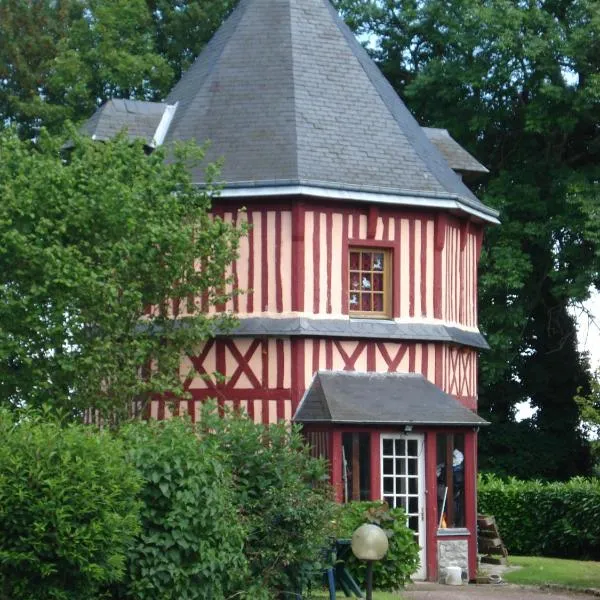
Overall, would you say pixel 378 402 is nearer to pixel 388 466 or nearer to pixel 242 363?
pixel 388 466

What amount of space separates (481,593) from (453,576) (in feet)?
5.23

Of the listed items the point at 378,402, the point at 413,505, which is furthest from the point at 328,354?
the point at 413,505

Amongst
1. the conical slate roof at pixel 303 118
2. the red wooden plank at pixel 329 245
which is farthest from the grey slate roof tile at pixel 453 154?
the red wooden plank at pixel 329 245

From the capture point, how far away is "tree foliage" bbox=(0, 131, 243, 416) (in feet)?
64.6

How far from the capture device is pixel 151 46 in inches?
1344

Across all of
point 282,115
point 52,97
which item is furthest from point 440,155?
point 52,97

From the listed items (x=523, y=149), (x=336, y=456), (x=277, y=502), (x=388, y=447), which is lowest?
(x=277, y=502)

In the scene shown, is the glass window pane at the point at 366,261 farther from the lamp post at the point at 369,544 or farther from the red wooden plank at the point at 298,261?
the lamp post at the point at 369,544

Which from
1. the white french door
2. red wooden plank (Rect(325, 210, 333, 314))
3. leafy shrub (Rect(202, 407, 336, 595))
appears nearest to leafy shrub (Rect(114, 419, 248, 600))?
leafy shrub (Rect(202, 407, 336, 595))

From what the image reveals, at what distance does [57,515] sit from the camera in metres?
12.4

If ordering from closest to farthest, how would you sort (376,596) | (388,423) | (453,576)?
(376,596) < (388,423) < (453,576)

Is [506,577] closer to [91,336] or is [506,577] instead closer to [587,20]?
[91,336]

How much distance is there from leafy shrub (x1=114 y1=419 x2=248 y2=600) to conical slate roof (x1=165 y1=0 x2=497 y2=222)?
8.67 metres

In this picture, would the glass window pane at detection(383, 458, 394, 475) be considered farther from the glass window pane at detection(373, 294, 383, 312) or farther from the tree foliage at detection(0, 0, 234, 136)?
the tree foliage at detection(0, 0, 234, 136)
